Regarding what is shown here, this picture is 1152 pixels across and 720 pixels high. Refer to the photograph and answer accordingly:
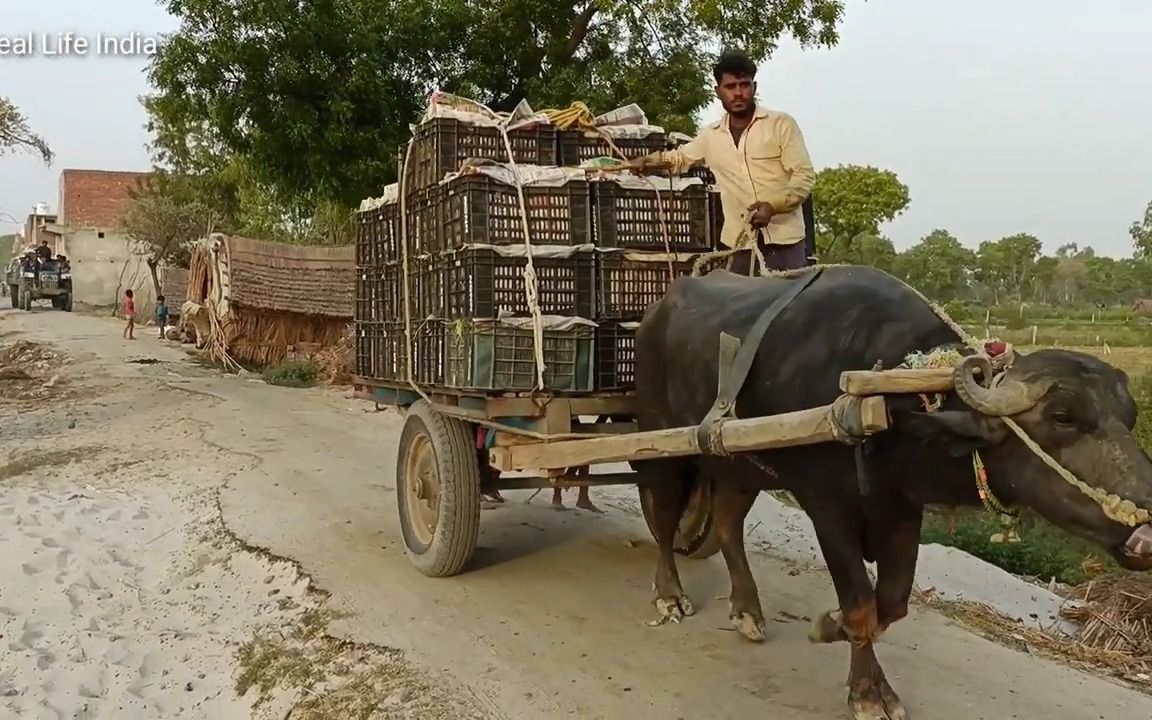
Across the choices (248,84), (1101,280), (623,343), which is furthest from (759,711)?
(1101,280)

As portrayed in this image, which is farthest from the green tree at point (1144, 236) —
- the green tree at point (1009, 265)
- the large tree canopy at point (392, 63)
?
the large tree canopy at point (392, 63)

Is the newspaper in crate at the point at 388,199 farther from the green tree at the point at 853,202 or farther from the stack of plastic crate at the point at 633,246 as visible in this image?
the green tree at the point at 853,202

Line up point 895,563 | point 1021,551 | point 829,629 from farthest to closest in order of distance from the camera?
point 1021,551, point 829,629, point 895,563

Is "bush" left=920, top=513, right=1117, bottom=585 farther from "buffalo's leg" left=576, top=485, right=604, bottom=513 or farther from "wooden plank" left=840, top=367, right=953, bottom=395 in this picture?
"wooden plank" left=840, top=367, right=953, bottom=395

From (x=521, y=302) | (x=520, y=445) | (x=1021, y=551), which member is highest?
(x=521, y=302)

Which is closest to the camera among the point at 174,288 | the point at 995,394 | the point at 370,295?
the point at 995,394

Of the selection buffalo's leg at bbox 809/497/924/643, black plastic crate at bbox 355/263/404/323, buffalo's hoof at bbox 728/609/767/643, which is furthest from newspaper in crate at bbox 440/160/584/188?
buffalo's leg at bbox 809/497/924/643

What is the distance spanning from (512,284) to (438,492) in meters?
1.25

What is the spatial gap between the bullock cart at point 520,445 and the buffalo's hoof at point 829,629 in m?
0.73

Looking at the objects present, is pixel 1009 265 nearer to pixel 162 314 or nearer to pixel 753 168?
pixel 162 314

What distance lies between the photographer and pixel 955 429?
3004 millimetres

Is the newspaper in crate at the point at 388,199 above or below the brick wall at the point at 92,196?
below

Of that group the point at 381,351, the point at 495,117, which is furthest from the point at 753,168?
the point at 381,351

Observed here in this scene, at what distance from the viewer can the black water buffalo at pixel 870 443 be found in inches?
112
